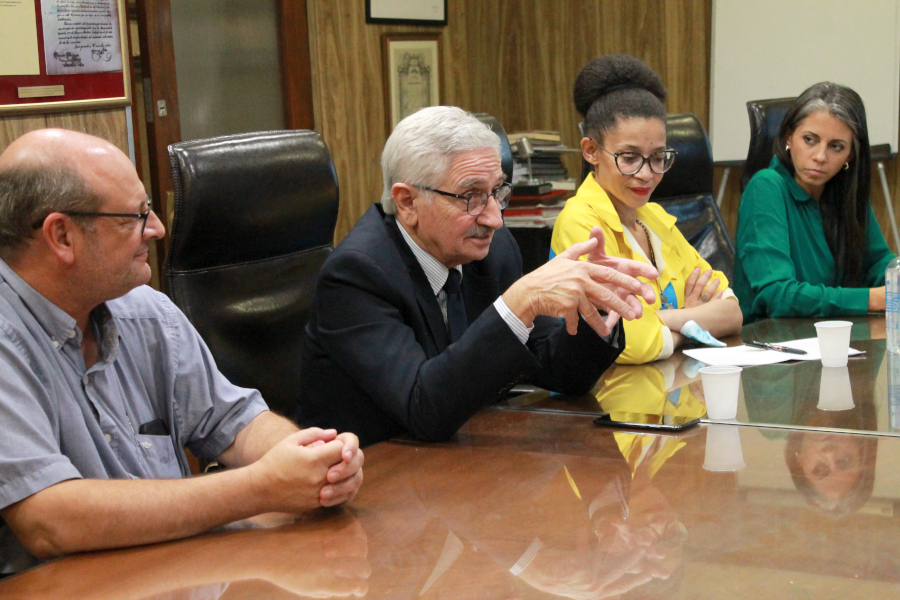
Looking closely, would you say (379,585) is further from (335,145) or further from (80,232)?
(335,145)

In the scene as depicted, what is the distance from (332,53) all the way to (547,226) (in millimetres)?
1464

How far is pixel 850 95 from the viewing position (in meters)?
2.81

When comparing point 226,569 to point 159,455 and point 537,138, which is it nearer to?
point 159,455

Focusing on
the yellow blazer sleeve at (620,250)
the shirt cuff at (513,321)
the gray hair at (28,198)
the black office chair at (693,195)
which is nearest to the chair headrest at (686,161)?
the black office chair at (693,195)

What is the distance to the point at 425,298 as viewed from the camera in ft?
5.85

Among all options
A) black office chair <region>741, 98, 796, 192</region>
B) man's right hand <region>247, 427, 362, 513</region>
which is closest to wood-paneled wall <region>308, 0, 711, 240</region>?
black office chair <region>741, 98, 796, 192</region>

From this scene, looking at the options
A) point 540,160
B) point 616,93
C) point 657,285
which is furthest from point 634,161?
point 540,160

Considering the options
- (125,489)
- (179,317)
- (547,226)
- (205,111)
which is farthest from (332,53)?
(125,489)

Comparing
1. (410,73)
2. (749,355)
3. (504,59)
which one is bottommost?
(749,355)

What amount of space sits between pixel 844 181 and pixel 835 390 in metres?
1.32

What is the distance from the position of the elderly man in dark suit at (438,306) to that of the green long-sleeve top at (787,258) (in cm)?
102

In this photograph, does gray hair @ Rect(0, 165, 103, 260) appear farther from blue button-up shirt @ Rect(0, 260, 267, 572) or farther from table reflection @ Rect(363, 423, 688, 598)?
table reflection @ Rect(363, 423, 688, 598)

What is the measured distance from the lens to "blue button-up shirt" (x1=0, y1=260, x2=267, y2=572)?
1204 millimetres

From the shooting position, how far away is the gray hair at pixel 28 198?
1.32 metres
